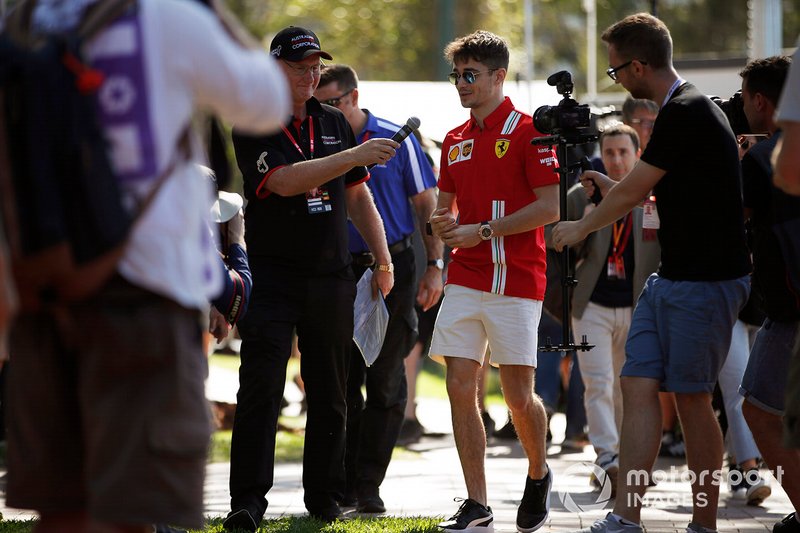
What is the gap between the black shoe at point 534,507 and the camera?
646cm

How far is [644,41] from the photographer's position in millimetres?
5941

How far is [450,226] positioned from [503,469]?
3450 mm

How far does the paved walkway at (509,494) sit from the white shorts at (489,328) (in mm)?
993

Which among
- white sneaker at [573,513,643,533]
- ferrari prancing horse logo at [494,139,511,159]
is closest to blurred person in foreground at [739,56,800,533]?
white sneaker at [573,513,643,533]

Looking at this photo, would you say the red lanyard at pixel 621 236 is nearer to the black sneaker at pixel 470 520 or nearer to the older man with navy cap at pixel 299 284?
the older man with navy cap at pixel 299 284

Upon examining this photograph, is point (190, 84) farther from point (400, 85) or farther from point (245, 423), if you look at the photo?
point (400, 85)

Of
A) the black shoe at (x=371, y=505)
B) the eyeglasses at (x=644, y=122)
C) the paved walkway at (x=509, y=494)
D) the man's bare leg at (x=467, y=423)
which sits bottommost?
the paved walkway at (x=509, y=494)

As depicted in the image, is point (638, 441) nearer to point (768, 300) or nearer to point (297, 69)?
point (768, 300)

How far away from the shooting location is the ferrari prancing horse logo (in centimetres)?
656

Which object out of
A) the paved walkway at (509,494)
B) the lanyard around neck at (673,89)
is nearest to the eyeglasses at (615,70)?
the lanyard around neck at (673,89)

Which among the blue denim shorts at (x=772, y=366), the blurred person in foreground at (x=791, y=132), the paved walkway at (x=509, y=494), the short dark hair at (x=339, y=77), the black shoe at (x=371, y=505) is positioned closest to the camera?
the blurred person in foreground at (x=791, y=132)

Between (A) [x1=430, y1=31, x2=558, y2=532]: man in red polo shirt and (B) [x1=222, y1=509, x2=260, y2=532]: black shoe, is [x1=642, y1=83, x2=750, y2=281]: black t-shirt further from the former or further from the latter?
(B) [x1=222, y1=509, x2=260, y2=532]: black shoe

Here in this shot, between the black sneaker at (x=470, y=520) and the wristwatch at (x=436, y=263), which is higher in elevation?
the wristwatch at (x=436, y=263)

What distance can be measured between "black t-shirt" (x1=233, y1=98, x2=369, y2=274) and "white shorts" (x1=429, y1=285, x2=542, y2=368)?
661 mm
